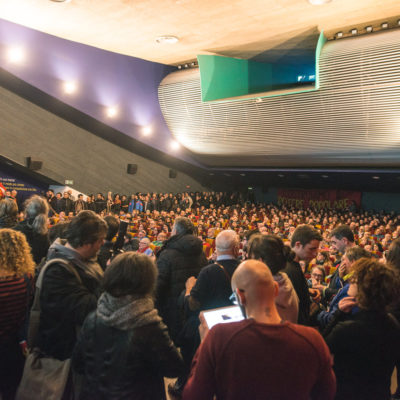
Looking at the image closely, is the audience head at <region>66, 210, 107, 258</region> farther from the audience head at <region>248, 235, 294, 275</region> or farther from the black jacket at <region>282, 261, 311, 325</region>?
the black jacket at <region>282, 261, 311, 325</region>

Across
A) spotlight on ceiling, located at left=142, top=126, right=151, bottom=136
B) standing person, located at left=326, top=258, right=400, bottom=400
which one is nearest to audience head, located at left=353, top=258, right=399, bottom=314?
standing person, located at left=326, top=258, right=400, bottom=400

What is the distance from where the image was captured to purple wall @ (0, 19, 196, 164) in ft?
36.0

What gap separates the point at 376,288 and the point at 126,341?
3.92 feet

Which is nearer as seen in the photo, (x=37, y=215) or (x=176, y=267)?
(x=176, y=267)

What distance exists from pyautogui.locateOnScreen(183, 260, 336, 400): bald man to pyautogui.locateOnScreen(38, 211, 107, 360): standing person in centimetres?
81

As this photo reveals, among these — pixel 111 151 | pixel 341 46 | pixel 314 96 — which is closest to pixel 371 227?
pixel 314 96

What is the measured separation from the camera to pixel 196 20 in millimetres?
9039

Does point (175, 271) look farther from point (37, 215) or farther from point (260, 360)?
point (260, 360)

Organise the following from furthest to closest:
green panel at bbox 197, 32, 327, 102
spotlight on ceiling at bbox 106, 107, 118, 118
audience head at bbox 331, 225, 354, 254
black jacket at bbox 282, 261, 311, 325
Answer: spotlight on ceiling at bbox 106, 107, 118, 118
green panel at bbox 197, 32, 327, 102
audience head at bbox 331, 225, 354, 254
black jacket at bbox 282, 261, 311, 325

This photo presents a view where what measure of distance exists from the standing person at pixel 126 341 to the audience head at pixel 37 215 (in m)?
1.79

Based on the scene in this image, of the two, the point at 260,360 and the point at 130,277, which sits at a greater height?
the point at 130,277

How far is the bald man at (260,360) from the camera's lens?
1229 millimetres

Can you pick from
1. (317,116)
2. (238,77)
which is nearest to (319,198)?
(317,116)

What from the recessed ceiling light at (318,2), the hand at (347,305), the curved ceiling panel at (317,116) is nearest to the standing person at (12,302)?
the hand at (347,305)
